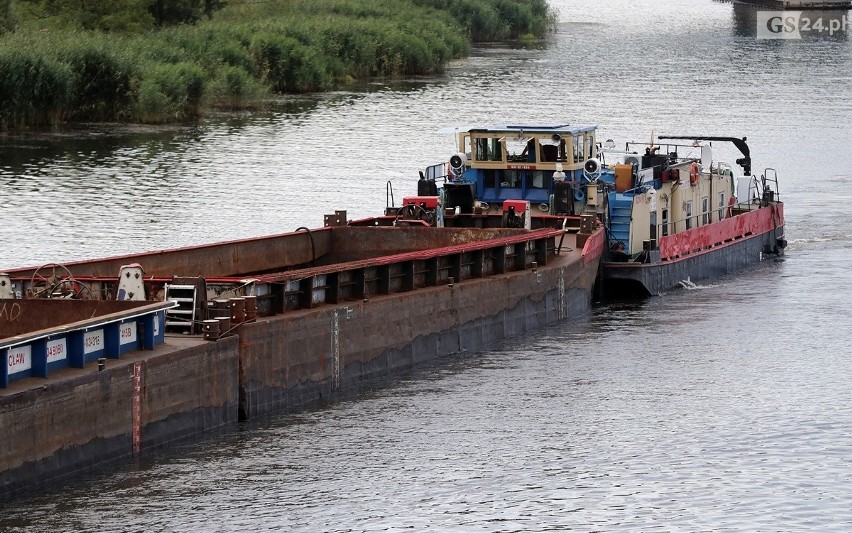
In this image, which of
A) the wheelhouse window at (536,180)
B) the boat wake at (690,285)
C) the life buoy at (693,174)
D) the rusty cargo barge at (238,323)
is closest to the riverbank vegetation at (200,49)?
the wheelhouse window at (536,180)

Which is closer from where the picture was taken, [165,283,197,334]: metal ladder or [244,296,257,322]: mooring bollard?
[165,283,197,334]: metal ladder

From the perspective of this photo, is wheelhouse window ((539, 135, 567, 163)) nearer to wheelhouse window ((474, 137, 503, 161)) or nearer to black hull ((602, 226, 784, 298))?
wheelhouse window ((474, 137, 503, 161))

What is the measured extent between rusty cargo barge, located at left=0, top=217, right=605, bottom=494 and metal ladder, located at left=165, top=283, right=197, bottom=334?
0.07 ft

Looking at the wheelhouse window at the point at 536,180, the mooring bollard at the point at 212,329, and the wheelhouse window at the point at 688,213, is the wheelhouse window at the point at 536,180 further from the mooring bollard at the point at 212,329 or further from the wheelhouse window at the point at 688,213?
the mooring bollard at the point at 212,329

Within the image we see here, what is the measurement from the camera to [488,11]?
10325 centimetres

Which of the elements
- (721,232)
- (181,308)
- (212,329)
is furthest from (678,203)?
(212,329)

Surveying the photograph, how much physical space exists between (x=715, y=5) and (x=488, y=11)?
238 feet

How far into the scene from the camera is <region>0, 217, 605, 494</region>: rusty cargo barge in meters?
20.1

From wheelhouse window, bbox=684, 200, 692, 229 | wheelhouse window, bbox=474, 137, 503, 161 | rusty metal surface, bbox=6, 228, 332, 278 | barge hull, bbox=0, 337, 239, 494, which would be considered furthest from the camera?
wheelhouse window, bbox=684, 200, 692, 229

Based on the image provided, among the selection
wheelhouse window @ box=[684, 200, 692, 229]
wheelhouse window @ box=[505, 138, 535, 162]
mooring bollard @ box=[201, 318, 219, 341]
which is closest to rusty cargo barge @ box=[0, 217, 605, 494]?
mooring bollard @ box=[201, 318, 219, 341]

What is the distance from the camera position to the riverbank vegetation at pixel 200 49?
6078 cm

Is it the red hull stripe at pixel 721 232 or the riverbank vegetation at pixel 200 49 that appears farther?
the riverbank vegetation at pixel 200 49

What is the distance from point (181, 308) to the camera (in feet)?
76.6

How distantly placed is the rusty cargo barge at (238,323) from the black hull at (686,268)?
1772 millimetres
